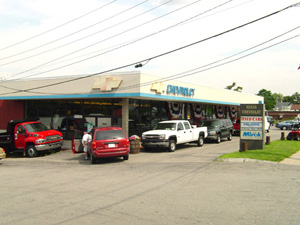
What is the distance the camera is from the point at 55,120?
2761 cm

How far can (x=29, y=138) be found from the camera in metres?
19.0

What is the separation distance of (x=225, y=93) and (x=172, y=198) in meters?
31.1

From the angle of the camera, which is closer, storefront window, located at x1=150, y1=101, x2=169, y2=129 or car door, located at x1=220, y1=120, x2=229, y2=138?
car door, located at x1=220, y1=120, x2=229, y2=138

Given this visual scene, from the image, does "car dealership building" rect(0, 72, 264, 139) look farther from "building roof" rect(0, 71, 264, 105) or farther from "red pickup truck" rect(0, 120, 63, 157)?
"red pickup truck" rect(0, 120, 63, 157)

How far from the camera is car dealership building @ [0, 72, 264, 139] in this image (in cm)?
2180

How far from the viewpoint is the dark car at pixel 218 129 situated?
24.3m

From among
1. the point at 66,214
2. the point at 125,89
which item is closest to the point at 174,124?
the point at 125,89

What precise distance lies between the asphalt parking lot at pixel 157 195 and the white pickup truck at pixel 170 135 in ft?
18.1

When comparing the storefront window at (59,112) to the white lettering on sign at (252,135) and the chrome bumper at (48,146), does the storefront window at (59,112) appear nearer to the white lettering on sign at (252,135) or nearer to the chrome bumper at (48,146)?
the chrome bumper at (48,146)

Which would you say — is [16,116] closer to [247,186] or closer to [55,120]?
[55,120]

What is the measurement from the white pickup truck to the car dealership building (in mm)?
2943

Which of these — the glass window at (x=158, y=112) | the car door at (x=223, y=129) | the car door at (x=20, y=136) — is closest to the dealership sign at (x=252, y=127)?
the car door at (x=223, y=129)

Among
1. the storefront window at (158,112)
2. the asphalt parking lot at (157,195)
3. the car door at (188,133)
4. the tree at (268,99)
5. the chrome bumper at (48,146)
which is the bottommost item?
the asphalt parking lot at (157,195)

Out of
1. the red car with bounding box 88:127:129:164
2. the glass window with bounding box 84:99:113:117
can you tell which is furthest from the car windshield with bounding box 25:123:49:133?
the red car with bounding box 88:127:129:164
